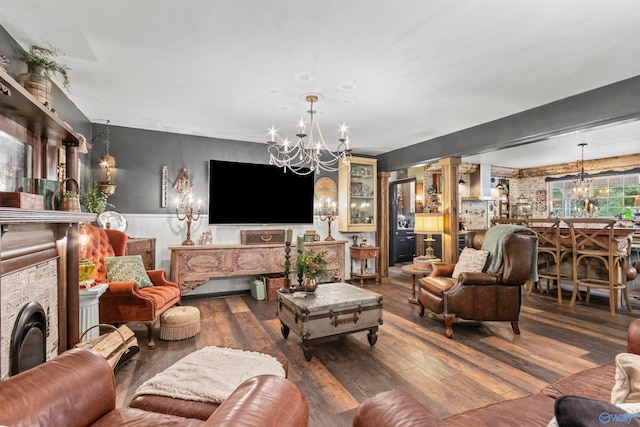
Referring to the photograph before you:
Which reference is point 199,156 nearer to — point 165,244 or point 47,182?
point 165,244

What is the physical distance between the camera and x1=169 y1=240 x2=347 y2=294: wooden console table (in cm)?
431

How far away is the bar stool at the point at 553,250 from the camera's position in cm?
475

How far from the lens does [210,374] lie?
1.54 metres

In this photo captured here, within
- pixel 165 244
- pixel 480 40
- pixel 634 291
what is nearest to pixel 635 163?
pixel 634 291

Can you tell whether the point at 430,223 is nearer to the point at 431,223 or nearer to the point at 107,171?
the point at 431,223

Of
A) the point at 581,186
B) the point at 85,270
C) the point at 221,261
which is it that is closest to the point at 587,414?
the point at 85,270

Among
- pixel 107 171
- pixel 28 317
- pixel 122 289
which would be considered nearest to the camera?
pixel 28 317

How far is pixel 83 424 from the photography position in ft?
3.87

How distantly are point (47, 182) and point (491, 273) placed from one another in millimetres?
3957

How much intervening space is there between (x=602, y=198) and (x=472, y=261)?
6769 mm

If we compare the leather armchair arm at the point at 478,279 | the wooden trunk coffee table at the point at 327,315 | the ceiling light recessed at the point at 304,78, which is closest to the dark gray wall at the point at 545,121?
the leather armchair arm at the point at 478,279

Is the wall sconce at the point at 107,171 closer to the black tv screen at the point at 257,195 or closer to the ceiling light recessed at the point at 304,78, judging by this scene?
the black tv screen at the point at 257,195

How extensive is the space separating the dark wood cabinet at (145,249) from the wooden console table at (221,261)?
248 mm

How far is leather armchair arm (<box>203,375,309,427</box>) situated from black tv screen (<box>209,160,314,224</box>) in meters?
4.14
